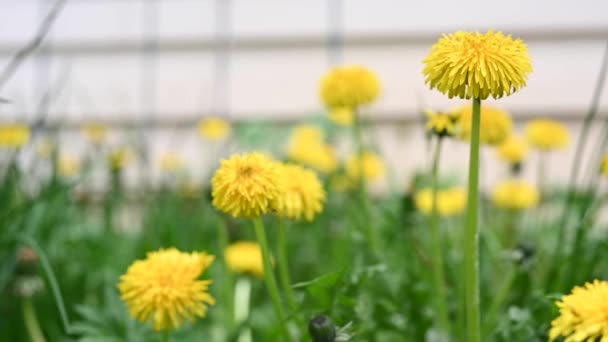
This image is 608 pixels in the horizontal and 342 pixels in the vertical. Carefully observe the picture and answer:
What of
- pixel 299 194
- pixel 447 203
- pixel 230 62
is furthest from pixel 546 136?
pixel 230 62

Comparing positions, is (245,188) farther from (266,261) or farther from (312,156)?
(312,156)

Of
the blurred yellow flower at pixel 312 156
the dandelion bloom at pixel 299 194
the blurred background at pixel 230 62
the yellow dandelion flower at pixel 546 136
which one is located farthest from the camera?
the blurred background at pixel 230 62

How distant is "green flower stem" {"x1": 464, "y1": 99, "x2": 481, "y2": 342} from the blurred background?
2398 millimetres

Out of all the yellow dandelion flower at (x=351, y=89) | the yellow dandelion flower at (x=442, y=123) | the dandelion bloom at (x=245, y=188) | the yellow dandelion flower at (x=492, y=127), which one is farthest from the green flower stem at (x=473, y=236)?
the yellow dandelion flower at (x=351, y=89)

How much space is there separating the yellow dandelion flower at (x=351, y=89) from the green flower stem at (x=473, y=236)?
51 centimetres

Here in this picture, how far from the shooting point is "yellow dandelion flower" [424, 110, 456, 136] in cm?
87

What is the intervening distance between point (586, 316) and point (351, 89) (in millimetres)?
643

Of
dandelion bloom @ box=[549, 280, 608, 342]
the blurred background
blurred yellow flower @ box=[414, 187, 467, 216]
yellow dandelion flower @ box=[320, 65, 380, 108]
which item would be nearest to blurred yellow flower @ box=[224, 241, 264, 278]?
yellow dandelion flower @ box=[320, 65, 380, 108]

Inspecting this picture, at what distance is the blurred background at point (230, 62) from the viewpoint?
10.2ft

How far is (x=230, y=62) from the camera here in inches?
133

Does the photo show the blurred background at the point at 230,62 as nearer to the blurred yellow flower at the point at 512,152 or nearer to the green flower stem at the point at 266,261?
the blurred yellow flower at the point at 512,152

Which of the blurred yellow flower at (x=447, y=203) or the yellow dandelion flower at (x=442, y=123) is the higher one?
the yellow dandelion flower at (x=442, y=123)

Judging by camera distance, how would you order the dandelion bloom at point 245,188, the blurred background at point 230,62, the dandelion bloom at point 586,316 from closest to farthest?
the dandelion bloom at point 586,316 < the dandelion bloom at point 245,188 < the blurred background at point 230,62

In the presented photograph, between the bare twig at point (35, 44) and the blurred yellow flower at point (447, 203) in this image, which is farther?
the blurred yellow flower at point (447, 203)
